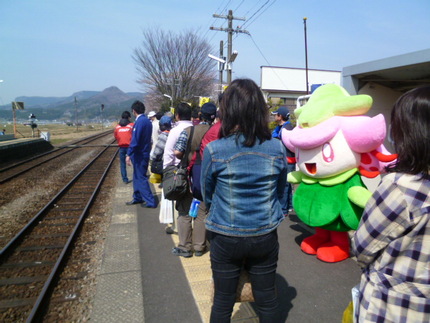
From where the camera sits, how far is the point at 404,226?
128 cm

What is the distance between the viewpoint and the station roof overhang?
164 inches

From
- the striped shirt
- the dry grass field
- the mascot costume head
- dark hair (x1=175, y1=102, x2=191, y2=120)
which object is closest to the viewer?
the striped shirt

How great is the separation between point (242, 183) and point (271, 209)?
0.29 m

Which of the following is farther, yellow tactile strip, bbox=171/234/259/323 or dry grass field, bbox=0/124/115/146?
dry grass field, bbox=0/124/115/146

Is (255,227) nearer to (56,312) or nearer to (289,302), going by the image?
(289,302)

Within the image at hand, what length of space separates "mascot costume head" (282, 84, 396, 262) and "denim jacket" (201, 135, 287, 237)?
1.65 meters

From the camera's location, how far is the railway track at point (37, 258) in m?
3.17

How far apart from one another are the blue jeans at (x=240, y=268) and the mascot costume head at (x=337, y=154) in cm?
162

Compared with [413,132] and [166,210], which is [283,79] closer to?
[166,210]

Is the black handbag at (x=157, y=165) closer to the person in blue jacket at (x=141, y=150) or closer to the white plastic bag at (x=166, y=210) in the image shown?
the white plastic bag at (x=166, y=210)

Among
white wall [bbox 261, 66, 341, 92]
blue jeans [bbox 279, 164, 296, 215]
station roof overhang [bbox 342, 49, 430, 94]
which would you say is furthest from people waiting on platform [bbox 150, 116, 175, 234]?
white wall [bbox 261, 66, 341, 92]

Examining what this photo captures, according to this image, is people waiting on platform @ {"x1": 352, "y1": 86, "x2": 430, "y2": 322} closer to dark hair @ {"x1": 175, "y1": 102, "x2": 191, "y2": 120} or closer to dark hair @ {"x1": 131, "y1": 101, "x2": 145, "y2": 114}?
dark hair @ {"x1": 175, "y1": 102, "x2": 191, "y2": 120}

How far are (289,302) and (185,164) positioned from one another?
1.80 meters

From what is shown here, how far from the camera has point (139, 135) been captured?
5.77 metres
